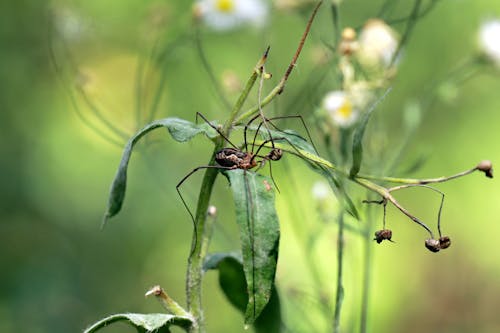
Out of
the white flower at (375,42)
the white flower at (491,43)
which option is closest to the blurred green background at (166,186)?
the white flower at (491,43)

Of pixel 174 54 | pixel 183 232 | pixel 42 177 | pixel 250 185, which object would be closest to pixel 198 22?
pixel 174 54

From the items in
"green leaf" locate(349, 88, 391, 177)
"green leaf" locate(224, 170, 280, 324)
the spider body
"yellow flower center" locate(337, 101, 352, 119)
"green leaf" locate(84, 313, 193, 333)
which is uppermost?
"yellow flower center" locate(337, 101, 352, 119)

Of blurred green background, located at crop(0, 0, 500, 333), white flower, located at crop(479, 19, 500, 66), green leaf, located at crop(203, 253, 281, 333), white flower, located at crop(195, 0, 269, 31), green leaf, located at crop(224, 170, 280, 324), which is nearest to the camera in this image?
green leaf, located at crop(224, 170, 280, 324)

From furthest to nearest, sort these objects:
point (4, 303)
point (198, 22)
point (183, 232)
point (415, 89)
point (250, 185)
→ 1. point (415, 89)
2. point (183, 232)
3. point (4, 303)
4. point (198, 22)
5. point (250, 185)

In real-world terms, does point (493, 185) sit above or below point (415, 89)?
below

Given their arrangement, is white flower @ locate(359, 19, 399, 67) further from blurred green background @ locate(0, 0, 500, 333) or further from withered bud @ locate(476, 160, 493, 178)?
blurred green background @ locate(0, 0, 500, 333)

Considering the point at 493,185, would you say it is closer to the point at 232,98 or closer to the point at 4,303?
the point at 232,98

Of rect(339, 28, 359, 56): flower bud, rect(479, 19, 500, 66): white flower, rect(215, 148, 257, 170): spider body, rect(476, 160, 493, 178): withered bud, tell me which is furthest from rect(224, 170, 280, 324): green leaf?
rect(479, 19, 500, 66): white flower

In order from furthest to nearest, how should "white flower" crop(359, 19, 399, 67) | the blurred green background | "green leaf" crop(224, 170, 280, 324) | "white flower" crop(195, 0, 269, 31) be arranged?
the blurred green background < "white flower" crop(195, 0, 269, 31) < "white flower" crop(359, 19, 399, 67) < "green leaf" crop(224, 170, 280, 324)
